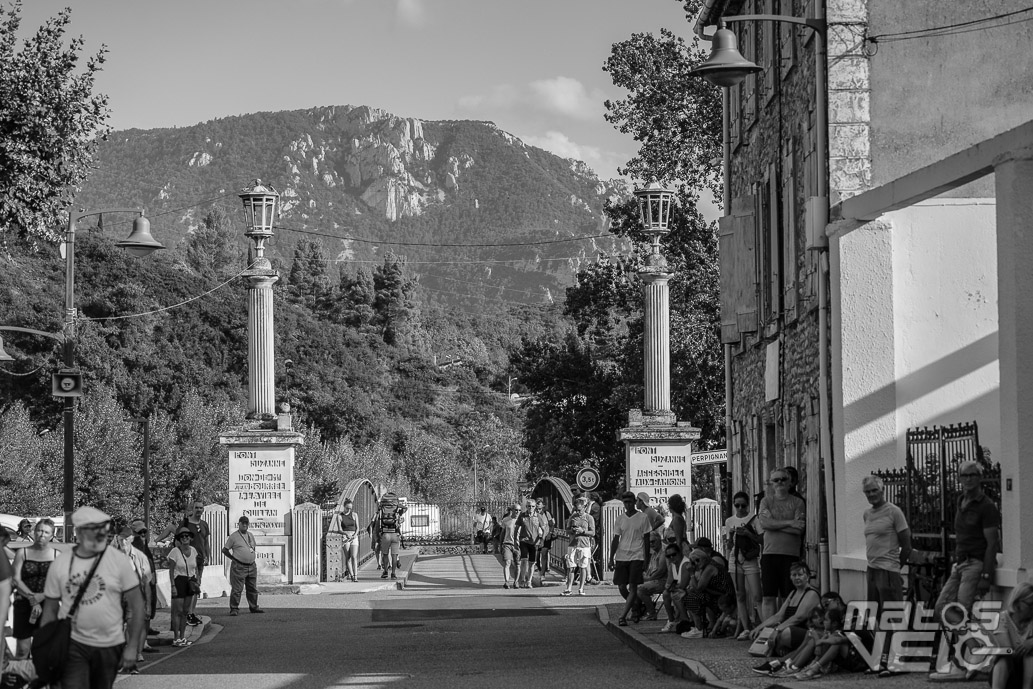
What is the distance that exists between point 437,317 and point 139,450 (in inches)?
4072

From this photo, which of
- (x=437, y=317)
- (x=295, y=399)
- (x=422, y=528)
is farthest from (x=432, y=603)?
(x=437, y=317)

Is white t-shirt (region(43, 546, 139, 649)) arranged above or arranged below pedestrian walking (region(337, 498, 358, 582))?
above

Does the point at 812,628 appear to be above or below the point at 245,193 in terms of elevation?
below

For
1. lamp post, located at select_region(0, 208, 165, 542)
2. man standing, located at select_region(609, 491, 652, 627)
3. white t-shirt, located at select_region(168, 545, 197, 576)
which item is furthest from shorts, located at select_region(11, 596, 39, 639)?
lamp post, located at select_region(0, 208, 165, 542)

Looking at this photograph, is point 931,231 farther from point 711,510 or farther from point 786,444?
point 711,510

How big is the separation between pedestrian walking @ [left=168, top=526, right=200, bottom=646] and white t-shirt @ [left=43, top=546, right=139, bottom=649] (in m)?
9.77

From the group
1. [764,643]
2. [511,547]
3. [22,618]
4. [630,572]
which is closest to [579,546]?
[511,547]

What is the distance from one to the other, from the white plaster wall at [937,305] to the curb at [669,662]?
3341mm

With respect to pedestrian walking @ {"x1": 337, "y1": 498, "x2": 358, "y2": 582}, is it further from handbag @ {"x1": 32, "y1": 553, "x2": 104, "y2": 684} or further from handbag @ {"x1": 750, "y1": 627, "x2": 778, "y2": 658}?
handbag @ {"x1": 32, "y1": 553, "x2": 104, "y2": 684}

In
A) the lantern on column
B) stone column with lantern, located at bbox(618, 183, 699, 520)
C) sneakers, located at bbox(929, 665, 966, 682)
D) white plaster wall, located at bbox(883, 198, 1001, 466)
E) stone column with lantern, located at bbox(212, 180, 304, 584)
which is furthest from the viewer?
the lantern on column

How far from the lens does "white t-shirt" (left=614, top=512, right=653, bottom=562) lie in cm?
2161

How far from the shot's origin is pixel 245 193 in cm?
3381

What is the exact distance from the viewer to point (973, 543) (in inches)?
493

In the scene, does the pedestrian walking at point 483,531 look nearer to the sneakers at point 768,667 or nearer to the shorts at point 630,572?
the shorts at point 630,572
